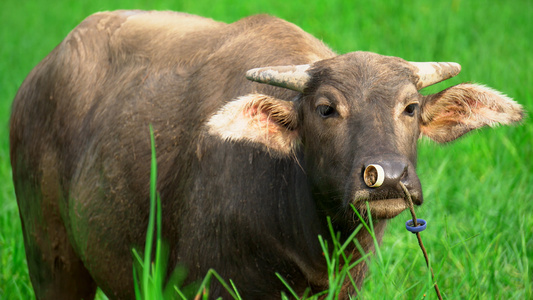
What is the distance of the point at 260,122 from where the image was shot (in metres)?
3.54

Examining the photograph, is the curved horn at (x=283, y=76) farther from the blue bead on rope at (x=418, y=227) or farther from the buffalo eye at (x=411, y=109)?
the blue bead on rope at (x=418, y=227)

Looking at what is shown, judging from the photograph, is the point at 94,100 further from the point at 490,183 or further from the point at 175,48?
the point at 490,183

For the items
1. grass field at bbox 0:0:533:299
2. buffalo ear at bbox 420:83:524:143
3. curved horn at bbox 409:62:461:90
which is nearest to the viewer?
curved horn at bbox 409:62:461:90

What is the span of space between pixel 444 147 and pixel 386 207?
137cm

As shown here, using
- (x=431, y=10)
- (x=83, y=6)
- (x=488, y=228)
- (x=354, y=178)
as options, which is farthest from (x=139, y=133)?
(x=83, y=6)

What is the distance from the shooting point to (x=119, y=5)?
14875mm

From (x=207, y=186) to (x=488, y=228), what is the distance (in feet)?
7.74

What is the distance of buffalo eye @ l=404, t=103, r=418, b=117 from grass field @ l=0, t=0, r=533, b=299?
473mm

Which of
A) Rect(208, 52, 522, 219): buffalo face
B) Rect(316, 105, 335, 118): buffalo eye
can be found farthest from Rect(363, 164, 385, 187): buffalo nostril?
Rect(316, 105, 335, 118): buffalo eye

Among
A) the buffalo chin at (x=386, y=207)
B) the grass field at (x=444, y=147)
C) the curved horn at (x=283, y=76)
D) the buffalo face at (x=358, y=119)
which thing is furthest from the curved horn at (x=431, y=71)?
the buffalo chin at (x=386, y=207)

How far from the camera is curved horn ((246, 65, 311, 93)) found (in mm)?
3404

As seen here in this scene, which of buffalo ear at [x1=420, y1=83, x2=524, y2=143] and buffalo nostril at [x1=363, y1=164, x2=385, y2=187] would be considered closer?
buffalo nostril at [x1=363, y1=164, x2=385, y2=187]

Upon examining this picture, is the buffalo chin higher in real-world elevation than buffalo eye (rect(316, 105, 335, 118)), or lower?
lower

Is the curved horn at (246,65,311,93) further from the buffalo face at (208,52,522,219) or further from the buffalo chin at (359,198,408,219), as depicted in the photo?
the buffalo chin at (359,198,408,219)
